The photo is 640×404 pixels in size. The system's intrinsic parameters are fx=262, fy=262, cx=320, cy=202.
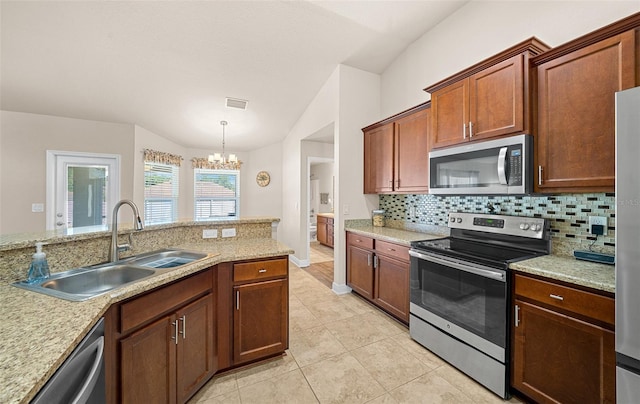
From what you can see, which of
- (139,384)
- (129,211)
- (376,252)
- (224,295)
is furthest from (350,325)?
(129,211)

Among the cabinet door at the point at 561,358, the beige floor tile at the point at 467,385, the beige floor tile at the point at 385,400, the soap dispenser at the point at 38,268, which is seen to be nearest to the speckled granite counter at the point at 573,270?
the cabinet door at the point at 561,358

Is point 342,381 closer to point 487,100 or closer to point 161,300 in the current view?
point 161,300

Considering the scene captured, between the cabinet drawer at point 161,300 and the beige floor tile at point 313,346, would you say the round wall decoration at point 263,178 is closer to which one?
the beige floor tile at point 313,346

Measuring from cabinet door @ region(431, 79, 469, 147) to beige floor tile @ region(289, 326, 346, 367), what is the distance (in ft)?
6.96

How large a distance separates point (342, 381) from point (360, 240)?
169 centimetres

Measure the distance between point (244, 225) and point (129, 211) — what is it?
305 centimetres

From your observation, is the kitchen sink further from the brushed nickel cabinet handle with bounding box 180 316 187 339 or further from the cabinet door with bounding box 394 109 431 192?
the cabinet door with bounding box 394 109 431 192

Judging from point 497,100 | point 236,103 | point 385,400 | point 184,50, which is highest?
point 184,50

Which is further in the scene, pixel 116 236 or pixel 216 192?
pixel 216 192

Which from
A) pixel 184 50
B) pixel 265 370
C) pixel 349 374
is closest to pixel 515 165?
pixel 349 374

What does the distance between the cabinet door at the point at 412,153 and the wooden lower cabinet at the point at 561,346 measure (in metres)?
1.45

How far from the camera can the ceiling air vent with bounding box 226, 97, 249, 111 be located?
4039 millimetres

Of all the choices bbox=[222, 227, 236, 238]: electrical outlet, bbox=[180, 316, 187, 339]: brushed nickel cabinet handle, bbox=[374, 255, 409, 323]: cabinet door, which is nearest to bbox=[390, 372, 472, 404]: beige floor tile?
bbox=[374, 255, 409, 323]: cabinet door

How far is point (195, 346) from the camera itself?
1.68m
